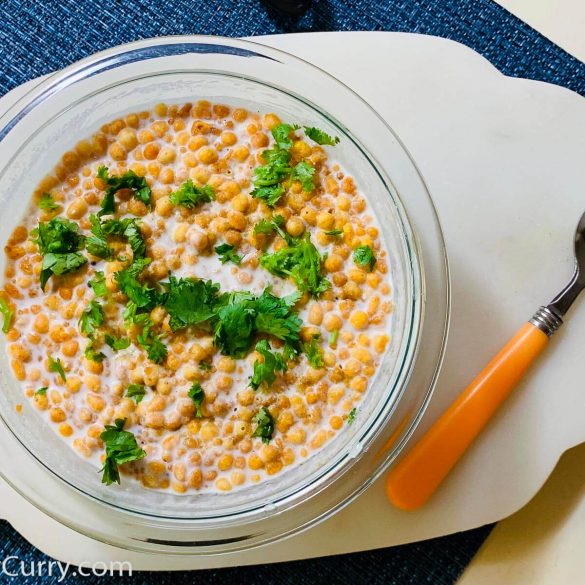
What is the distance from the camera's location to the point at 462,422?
5.69ft

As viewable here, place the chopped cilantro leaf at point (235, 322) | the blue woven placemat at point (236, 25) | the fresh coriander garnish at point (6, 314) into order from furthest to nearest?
the blue woven placemat at point (236, 25) < the fresh coriander garnish at point (6, 314) < the chopped cilantro leaf at point (235, 322)

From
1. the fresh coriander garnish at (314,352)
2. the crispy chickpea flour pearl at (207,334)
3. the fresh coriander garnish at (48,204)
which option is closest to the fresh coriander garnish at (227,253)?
the crispy chickpea flour pearl at (207,334)

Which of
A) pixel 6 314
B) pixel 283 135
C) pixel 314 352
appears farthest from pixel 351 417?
pixel 6 314

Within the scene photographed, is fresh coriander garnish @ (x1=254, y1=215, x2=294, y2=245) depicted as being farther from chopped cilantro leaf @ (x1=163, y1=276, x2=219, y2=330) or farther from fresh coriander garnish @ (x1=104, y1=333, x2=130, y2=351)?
fresh coriander garnish @ (x1=104, y1=333, x2=130, y2=351)

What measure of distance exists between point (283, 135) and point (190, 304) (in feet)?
1.44

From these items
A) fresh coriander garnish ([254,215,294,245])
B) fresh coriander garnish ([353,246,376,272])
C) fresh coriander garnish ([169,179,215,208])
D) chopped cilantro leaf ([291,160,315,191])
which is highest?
chopped cilantro leaf ([291,160,315,191])

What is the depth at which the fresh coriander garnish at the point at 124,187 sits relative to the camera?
1.71 metres

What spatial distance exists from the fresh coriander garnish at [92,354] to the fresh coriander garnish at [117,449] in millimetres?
139

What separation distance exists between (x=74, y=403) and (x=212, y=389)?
32cm

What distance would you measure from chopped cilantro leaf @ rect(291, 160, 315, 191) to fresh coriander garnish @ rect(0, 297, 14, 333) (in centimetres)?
71

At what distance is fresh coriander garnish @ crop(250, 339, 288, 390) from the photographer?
164 cm

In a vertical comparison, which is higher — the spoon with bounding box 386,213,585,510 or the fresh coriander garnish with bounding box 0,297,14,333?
the spoon with bounding box 386,213,585,510

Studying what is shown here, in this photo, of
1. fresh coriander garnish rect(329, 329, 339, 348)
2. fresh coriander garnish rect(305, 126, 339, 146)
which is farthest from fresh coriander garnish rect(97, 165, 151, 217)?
fresh coriander garnish rect(329, 329, 339, 348)

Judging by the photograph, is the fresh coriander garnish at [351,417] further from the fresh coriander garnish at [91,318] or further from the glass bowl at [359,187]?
the fresh coriander garnish at [91,318]
